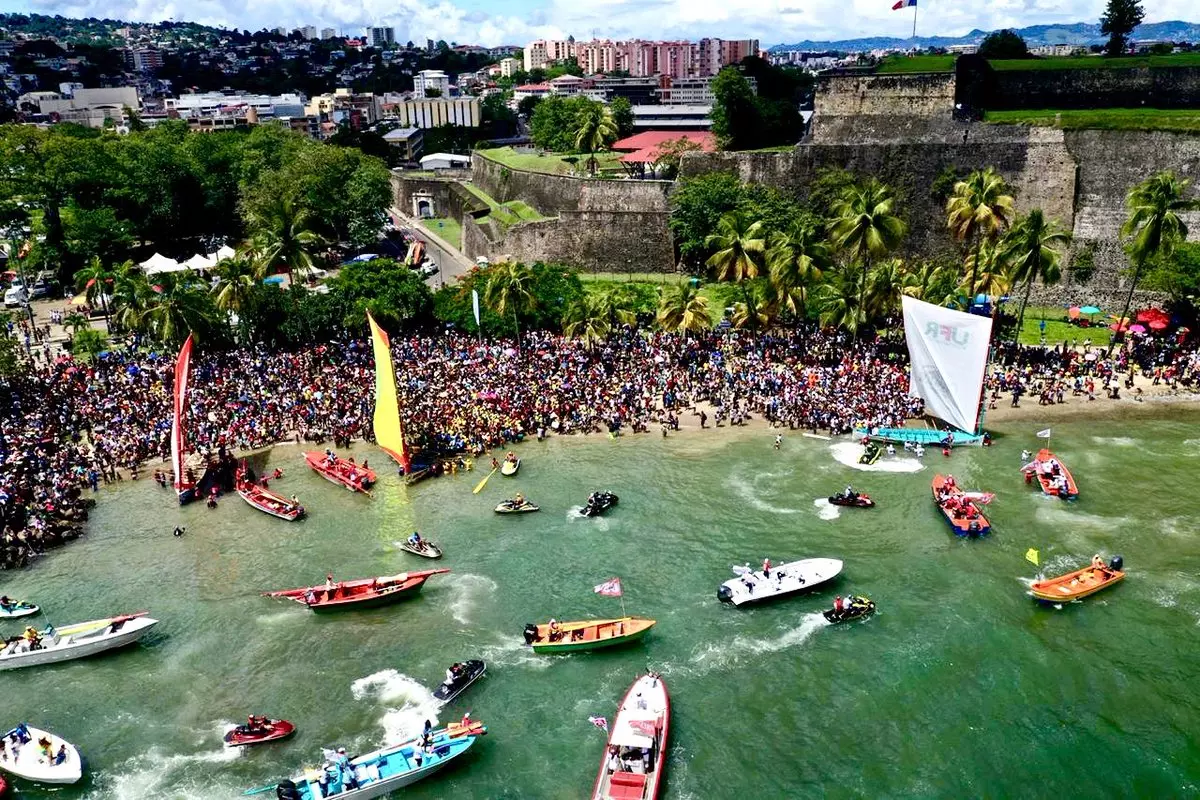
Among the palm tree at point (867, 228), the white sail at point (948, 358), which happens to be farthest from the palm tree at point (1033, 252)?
the white sail at point (948, 358)

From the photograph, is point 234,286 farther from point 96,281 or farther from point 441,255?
point 441,255


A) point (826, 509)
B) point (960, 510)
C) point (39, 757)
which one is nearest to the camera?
point (39, 757)

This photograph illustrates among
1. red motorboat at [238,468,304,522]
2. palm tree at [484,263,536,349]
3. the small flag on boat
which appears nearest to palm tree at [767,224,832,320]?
palm tree at [484,263,536,349]

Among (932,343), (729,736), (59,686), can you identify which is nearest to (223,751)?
(59,686)

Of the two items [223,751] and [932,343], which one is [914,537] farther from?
[223,751]

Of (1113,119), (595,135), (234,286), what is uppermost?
(1113,119)

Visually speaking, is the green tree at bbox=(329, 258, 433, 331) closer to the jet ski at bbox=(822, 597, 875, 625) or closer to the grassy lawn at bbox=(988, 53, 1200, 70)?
the jet ski at bbox=(822, 597, 875, 625)

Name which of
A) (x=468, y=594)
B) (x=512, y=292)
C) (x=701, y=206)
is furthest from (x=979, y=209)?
(x=468, y=594)
